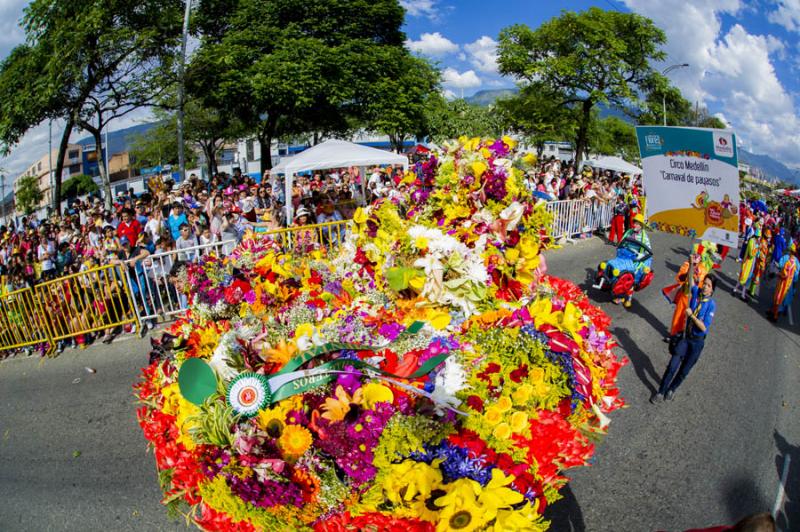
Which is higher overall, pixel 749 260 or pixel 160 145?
pixel 160 145

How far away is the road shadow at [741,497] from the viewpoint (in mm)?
4336

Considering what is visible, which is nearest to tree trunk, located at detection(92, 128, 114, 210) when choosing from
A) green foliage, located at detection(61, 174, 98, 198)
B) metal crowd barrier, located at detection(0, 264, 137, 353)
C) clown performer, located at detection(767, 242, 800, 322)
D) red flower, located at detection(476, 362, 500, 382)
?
metal crowd barrier, located at detection(0, 264, 137, 353)

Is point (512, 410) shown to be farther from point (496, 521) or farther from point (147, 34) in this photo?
point (147, 34)

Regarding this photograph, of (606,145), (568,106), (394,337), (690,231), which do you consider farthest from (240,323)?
(606,145)

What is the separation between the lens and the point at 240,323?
3.44 metres

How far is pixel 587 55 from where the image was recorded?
2669 centimetres

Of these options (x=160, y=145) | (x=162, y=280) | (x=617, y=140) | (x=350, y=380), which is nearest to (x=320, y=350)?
(x=350, y=380)

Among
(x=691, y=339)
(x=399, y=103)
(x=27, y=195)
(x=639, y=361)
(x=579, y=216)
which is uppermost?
(x=399, y=103)

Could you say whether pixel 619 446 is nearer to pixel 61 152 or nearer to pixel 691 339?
pixel 691 339

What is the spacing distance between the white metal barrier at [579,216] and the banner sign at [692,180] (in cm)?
768

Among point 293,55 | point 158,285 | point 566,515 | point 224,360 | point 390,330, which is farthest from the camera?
point 293,55

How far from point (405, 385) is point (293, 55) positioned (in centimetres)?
2272

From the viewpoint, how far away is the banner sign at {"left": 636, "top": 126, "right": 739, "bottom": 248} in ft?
17.8

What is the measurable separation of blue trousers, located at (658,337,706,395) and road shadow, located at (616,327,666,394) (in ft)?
1.25
